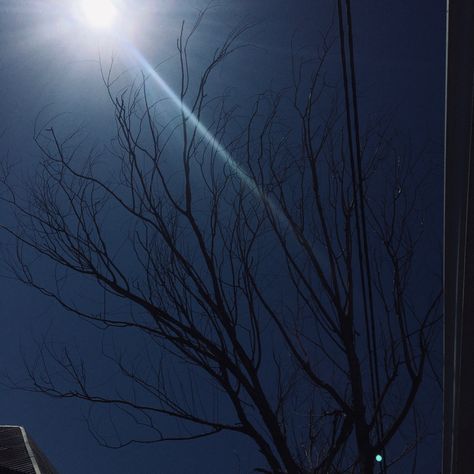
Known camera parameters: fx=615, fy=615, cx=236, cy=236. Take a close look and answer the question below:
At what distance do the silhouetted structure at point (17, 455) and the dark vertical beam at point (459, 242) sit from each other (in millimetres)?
9205

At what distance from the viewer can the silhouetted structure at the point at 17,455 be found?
11908 millimetres

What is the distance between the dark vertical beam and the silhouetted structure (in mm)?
9205

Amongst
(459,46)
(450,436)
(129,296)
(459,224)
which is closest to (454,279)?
(459,224)

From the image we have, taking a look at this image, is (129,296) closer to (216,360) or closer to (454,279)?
(216,360)

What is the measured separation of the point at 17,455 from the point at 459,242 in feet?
42.8

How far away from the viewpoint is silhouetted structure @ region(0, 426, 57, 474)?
39.1 feet

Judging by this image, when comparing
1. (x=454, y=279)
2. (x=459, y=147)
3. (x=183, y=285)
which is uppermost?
(x=183, y=285)

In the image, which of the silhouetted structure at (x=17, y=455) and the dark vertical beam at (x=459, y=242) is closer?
the dark vertical beam at (x=459, y=242)

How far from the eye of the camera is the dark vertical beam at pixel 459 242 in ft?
8.71

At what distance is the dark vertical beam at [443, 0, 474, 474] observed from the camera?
2.66 m

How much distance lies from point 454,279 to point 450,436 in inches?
76.8

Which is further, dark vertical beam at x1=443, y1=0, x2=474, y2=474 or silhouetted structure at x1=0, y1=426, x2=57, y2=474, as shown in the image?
silhouetted structure at x1=0, y1=426, x2=57, y2=474

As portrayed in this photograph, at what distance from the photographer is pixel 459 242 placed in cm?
334

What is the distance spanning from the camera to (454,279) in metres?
3.59
